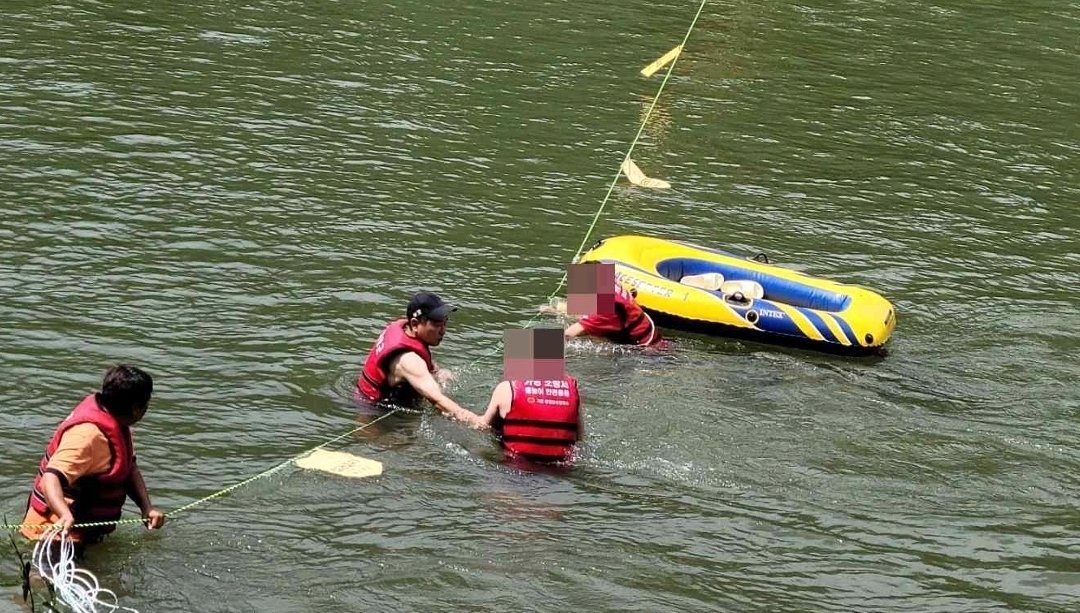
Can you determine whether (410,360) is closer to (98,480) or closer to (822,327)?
(98,480)

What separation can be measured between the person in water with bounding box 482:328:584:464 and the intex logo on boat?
3.16 m

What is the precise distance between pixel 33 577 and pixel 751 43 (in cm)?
1595

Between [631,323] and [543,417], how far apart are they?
2788 millimetres

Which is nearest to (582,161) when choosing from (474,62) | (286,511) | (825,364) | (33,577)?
(474,62)

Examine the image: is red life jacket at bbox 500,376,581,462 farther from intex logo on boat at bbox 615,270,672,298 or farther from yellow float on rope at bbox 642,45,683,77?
yellow float on rope at bbox 642,45,683,77

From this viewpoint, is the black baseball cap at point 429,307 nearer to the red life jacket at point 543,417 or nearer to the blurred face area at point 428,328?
the blurred face area at point 428,328

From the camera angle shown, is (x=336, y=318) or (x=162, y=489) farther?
(x=336, y=318)

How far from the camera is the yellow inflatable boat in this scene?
39.1ft

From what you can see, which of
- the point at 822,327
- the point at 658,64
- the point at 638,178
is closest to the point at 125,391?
the point at 822,327


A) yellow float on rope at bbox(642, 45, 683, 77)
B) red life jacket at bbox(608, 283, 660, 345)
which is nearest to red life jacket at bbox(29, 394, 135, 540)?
red life jacket at bbox(608, 283, 660, 345)

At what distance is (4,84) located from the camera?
52.3 ft

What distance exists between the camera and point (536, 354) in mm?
9141

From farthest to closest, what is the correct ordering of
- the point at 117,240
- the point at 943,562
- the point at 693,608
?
1. the point at 117,240
2. the point at 943,562
3. the point at 693,608

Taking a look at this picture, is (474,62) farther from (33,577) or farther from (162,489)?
(33,577)
